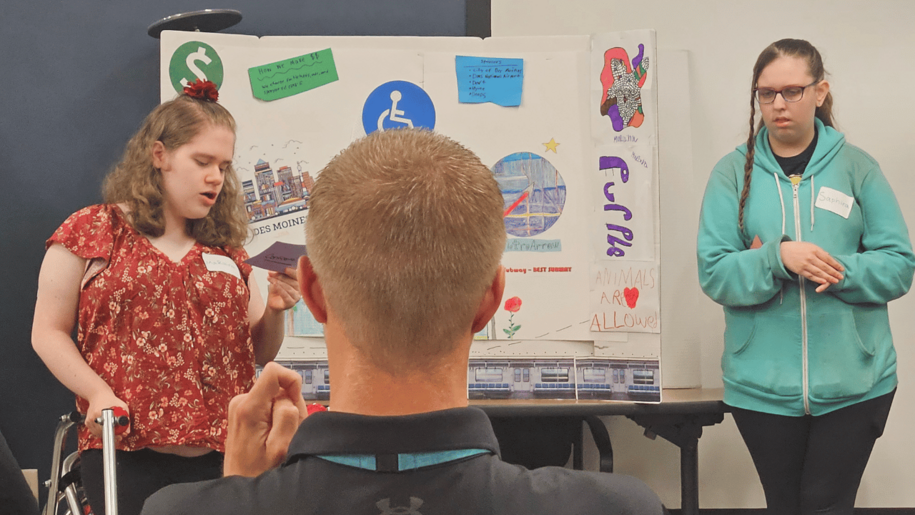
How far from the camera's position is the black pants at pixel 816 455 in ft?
6.62

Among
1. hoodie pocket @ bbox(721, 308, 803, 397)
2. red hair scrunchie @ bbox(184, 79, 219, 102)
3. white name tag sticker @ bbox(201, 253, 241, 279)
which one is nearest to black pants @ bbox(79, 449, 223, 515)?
white name tag sticker @ bbox(201, 253, 241, 279)

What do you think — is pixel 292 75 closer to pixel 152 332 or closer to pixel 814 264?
pixel 152 332

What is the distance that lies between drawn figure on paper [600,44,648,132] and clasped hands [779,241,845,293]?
735 millimetres

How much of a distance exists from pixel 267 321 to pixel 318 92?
1.17m

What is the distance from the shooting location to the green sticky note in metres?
2.59

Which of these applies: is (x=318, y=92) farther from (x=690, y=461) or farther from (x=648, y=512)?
(x=648, y=512)

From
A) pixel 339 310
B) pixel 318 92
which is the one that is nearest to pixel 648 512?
pixel 339 310

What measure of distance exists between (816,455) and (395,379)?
1789mm

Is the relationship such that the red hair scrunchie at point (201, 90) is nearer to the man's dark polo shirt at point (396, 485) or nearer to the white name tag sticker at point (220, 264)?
the white name tag sticker at point (220, 264)

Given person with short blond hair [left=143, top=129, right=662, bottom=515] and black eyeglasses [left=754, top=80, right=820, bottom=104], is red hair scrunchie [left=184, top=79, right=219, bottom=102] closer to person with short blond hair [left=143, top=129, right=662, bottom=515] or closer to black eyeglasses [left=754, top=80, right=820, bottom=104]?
person with short blond hair [left=143, top=129, right=662, bottom=515]

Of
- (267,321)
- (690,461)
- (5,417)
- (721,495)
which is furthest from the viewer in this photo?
(721,495)

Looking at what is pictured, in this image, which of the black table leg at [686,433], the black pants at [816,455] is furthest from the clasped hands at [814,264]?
the black table leg at [686,433]

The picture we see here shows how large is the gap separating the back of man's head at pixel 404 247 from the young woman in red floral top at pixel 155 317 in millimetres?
908

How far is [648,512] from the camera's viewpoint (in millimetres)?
615
